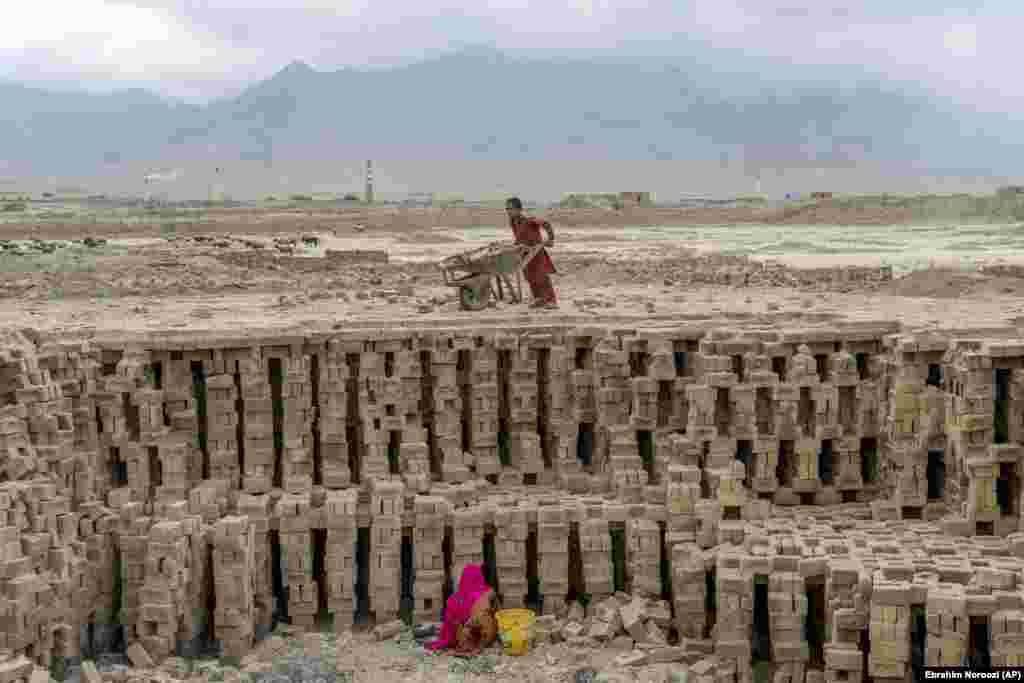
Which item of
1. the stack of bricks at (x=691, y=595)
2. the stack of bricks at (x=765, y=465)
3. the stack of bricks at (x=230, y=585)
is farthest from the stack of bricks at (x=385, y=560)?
the stack of bricks at (x=765, y=465)

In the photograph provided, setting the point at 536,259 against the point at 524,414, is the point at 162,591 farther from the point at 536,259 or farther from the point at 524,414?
the point at 536,259

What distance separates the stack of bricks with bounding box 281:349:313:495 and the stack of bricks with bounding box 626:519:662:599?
11.4ft

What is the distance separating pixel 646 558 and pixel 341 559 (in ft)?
9.83

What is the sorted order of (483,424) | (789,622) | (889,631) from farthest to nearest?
(483,424) → (789,622) → (889,631)

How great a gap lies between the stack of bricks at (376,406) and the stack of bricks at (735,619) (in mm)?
4037

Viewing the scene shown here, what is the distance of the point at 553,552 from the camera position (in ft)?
41.3

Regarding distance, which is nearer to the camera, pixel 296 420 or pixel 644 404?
pixel 296 420

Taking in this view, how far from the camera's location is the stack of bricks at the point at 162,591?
1160 cm

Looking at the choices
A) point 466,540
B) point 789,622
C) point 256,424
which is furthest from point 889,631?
point 256,424

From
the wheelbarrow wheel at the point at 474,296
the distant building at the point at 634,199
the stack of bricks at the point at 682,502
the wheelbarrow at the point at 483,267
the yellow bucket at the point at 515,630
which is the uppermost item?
the distant building at the point at 634,199

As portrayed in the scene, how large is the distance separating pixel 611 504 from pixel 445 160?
17362cm

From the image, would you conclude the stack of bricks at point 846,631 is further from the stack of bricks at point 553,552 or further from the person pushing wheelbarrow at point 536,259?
the person pushing wheelbarrow at point 536,259

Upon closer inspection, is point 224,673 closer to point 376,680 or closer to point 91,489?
point 376,680

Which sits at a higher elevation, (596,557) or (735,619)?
Answer: (596,557)
